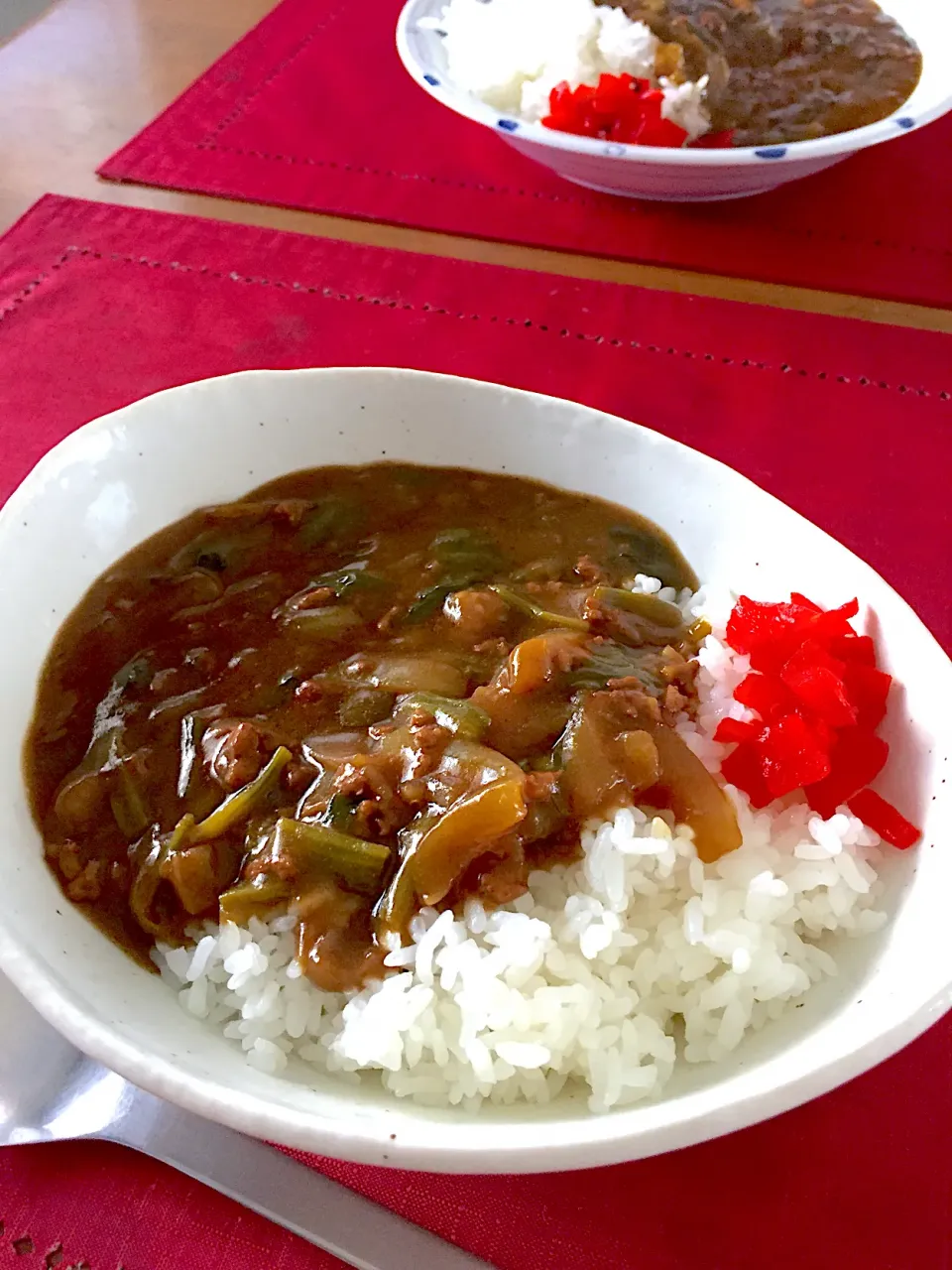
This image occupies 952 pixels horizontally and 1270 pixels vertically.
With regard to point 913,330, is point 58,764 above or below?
above

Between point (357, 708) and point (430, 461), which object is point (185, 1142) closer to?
point (357, 708)

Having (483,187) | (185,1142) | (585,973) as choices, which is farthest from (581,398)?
(185,1142)

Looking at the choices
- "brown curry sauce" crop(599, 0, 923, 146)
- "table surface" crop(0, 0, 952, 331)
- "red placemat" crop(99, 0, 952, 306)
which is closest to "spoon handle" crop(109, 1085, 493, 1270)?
"table surface" crop(0, 0, 952, 331)

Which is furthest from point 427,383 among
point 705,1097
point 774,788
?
point 705,1097

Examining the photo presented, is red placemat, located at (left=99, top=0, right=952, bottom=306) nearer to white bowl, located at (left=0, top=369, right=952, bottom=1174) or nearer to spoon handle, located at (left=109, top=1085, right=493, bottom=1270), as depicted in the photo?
white bowl, located at (left=0, top=369, right=952, bottom=1174)

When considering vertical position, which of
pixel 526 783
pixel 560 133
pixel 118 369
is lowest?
pixel 526 783

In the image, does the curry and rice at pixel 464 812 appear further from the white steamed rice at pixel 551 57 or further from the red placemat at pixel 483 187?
the white steamed rice at pixel 551 57

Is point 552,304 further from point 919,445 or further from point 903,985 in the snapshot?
point 903,985
